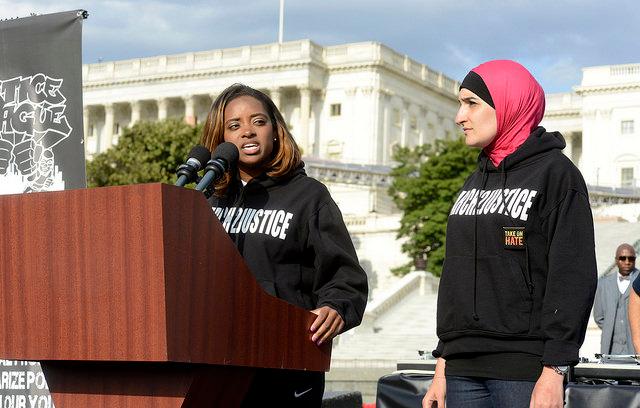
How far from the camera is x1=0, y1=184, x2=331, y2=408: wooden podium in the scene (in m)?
3.40

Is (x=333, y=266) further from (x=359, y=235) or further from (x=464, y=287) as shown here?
(x=359, y=235)

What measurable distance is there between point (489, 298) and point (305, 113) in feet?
302

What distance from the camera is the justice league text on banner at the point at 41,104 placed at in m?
6.83

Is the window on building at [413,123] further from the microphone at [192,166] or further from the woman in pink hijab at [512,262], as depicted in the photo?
the microphone at [192,166]

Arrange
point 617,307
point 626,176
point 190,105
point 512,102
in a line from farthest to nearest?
point 190,105
point 626,176
point 617,307
point 512,102

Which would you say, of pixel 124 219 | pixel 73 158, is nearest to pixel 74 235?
pixel 124 219

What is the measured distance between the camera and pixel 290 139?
4.80m

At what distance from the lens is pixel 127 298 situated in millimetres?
3432

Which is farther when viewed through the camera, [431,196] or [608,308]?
[431,196]

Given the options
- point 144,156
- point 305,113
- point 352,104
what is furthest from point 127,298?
point 352,104

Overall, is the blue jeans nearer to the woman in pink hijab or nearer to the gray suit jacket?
the woman in pink hijab

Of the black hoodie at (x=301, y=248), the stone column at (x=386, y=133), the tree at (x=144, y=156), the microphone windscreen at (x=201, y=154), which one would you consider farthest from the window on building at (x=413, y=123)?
the microphone windscreen at (x=201, y=154)

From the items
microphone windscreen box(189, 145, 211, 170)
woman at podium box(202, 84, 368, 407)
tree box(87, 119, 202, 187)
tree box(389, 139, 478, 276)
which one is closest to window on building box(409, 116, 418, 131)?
tree box(389, 139, 478, 276)

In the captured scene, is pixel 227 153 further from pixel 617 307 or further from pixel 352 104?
pixel 352 104
